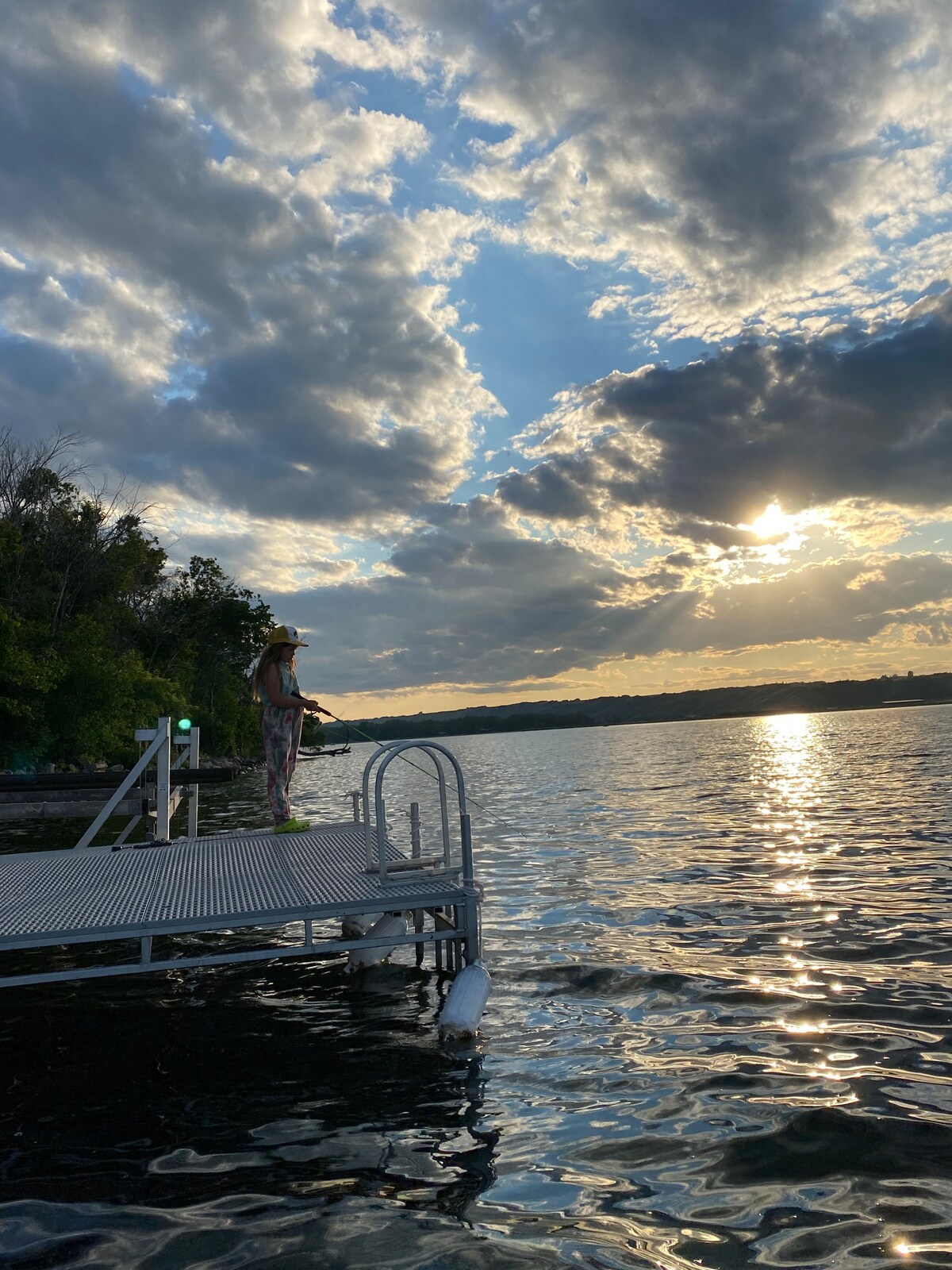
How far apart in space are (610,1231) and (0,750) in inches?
1721

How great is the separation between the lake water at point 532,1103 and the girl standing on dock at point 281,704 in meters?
2.23

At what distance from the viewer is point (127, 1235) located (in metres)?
4.09

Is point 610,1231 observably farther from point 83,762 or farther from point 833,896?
point 83,762

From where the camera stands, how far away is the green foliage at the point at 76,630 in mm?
41812

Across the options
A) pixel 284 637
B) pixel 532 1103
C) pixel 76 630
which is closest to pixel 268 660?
pixel 284 637

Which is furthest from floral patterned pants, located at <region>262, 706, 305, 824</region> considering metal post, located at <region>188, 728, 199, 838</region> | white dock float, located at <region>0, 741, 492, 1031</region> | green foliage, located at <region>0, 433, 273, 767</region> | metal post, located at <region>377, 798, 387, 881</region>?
green foliage, located at <region>0, 433, 273, 767</region>

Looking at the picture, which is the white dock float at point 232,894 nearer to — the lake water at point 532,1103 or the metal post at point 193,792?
the lake water at point 532,1103

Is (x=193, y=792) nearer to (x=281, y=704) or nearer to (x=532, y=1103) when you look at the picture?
(x=281, y=704)

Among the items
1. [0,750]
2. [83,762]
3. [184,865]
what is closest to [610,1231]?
[184,865]

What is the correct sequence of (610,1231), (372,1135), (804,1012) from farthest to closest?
(804,1012) → (372,1135) → (610,1231)

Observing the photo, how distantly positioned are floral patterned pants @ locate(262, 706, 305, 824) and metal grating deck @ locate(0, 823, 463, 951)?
77 cm

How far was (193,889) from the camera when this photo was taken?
7363 mm

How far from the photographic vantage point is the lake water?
4.02 meters

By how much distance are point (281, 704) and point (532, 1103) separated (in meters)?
5.90
